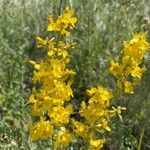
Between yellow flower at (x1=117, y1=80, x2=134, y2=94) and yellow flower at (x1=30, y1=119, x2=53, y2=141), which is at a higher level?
yellow flower at (x1=117, y1=80, x2=134, y2=94)

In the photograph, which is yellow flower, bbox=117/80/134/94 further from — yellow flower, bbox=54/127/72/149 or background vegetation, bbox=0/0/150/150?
background vegetation, bbox=0/0/150/150

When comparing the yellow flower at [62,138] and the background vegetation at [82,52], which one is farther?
the background vegetation at [82,52]

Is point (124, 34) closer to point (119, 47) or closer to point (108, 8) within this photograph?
point (119, 47)

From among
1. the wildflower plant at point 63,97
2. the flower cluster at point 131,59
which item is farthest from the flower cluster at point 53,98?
the flower cluster at point 131,59

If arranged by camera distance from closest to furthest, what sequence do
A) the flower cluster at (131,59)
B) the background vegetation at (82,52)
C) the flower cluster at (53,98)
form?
the flower cluster at (53,98)
the flower cluster at (131,59)
the background vegetation at (82,52)

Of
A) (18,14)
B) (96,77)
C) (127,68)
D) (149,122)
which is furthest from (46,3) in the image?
(127,68)

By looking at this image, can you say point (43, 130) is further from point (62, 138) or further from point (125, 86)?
point (125, 86)

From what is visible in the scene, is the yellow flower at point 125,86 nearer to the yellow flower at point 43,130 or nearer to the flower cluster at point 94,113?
the flower cluster at point 94,113

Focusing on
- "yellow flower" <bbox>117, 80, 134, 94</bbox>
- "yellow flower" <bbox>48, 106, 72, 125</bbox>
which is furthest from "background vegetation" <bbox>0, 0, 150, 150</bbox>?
"yellow flower" <bbox>48, 106, 72, 125</bbox>
